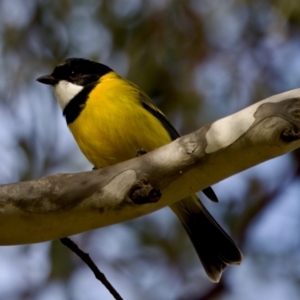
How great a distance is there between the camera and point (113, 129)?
2.94 meters

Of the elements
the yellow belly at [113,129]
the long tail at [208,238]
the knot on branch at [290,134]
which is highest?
the knot on branch at [290,134]

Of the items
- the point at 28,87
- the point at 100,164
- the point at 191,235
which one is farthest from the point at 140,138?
the point at 28,87

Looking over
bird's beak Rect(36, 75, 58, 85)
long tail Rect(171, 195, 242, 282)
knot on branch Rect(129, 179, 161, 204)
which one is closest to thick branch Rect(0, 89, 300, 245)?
knot on branch Rect(129, 179, 161, 204)

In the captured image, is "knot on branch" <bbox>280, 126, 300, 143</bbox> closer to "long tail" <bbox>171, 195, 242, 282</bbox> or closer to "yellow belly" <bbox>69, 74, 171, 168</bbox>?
"yellow belly" <bbox>69, 74, 171, 168</bbox>

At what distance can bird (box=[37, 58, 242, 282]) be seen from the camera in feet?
9.70

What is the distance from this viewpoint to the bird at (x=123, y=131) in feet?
9.70

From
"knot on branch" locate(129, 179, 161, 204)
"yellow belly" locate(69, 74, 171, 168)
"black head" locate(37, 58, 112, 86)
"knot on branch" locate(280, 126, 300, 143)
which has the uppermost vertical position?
"knot on branch" locate(280, 126, 300, 143)

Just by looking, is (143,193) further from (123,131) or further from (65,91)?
(65,91)

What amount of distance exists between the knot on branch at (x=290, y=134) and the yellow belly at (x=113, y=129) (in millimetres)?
1119

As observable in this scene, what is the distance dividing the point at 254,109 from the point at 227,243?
1270mm

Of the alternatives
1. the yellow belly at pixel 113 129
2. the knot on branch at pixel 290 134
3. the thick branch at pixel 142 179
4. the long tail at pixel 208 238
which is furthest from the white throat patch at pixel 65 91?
the knot on branch at pixel 290 134

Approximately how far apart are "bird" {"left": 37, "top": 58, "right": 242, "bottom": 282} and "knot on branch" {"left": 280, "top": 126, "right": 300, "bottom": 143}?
3.23ft

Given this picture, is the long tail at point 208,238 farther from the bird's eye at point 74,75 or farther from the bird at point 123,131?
the bird's eye at point 74,75

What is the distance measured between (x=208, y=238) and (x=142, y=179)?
136 centimetres
